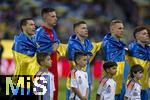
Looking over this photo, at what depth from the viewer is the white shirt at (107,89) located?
33.7 feet

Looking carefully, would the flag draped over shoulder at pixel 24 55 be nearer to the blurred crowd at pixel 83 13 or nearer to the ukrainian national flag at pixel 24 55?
the ukrainian national flag at pixel 24 55

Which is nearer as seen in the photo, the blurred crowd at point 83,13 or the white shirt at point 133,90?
the white shirt at point 133,90

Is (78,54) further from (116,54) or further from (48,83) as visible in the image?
(116,54)

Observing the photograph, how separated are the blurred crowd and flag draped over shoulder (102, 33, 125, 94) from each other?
1162 centimetres

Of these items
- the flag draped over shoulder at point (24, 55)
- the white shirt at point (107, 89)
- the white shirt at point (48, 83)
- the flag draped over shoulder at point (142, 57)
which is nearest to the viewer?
the white shirt at point (48, 83)

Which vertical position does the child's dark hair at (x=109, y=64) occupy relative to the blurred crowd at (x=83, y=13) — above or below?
below

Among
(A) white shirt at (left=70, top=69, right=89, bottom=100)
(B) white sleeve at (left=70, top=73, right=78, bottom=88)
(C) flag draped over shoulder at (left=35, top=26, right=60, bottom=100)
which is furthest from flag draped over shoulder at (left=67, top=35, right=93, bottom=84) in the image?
(B) white sleeve at (left=70, top=73, right=78, bottom=88)

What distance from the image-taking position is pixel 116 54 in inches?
422

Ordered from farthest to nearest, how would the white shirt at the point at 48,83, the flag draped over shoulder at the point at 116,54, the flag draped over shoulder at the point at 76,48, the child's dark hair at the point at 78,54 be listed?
the flag draped over shoulder at the point at 116,54 → the flag draped over shoulder at the point at 76,48 → the child's dark hair at the point at 78,54 → the white shirt at the point at 48,83

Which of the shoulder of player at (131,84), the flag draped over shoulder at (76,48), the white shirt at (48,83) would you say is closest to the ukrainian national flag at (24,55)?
the white shirt at (48,83)

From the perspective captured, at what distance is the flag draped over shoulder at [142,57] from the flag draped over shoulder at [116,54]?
0.20 meters

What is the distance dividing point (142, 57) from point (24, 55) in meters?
1.94

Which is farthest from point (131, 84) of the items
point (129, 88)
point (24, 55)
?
point (24, 55)

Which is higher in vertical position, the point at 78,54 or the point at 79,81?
the point at 78,54
